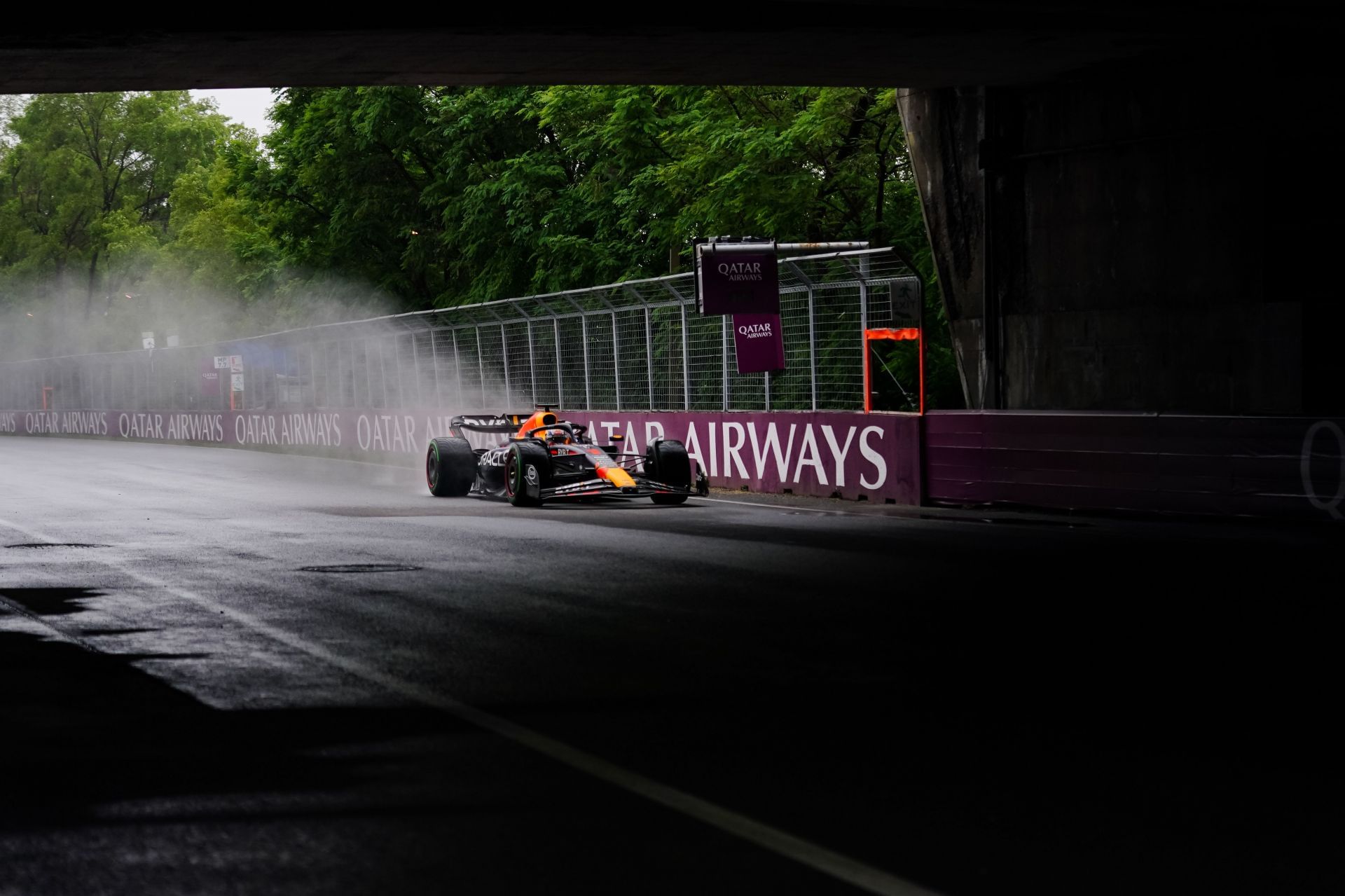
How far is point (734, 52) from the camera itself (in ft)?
54.8

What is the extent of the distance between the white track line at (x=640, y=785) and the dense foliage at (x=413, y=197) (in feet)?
78.6

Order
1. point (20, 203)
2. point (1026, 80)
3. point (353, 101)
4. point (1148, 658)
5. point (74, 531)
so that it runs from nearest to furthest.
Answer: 1. point (1148, 658)
2. point (74, 531)
3. point (1026, 80)
4. point (353, 101)
5. point (20, 203)

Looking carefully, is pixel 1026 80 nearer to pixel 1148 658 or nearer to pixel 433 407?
pixel 1148 658

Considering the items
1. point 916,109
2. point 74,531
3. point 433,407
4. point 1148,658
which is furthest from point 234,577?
point 433,407

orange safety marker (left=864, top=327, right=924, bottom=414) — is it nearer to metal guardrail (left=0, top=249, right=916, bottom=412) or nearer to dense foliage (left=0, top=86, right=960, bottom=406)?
metal guardrail (left=0, top=249, right=916, bottom=412)

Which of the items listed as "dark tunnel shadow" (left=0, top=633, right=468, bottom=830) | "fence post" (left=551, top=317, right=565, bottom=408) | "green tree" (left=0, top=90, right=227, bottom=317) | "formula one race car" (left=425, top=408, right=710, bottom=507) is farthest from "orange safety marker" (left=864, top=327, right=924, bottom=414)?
"green tree" (left=0, top=90, right=227, bottom=317)

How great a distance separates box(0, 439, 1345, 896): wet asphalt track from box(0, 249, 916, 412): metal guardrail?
26.0 ft

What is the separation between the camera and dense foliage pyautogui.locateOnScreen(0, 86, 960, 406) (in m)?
33.8

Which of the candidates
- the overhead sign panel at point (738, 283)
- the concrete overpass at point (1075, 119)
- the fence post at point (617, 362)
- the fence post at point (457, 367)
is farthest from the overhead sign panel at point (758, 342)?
the fence post at point (457, 367)

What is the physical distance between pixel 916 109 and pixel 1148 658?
44.0 ft

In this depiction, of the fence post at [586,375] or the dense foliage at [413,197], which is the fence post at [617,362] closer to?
the fence post at [586,375]

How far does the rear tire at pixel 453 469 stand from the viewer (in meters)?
21.5

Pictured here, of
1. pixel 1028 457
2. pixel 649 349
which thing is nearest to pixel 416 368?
pixel 649 349

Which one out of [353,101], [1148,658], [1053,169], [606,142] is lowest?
[1148,658]
